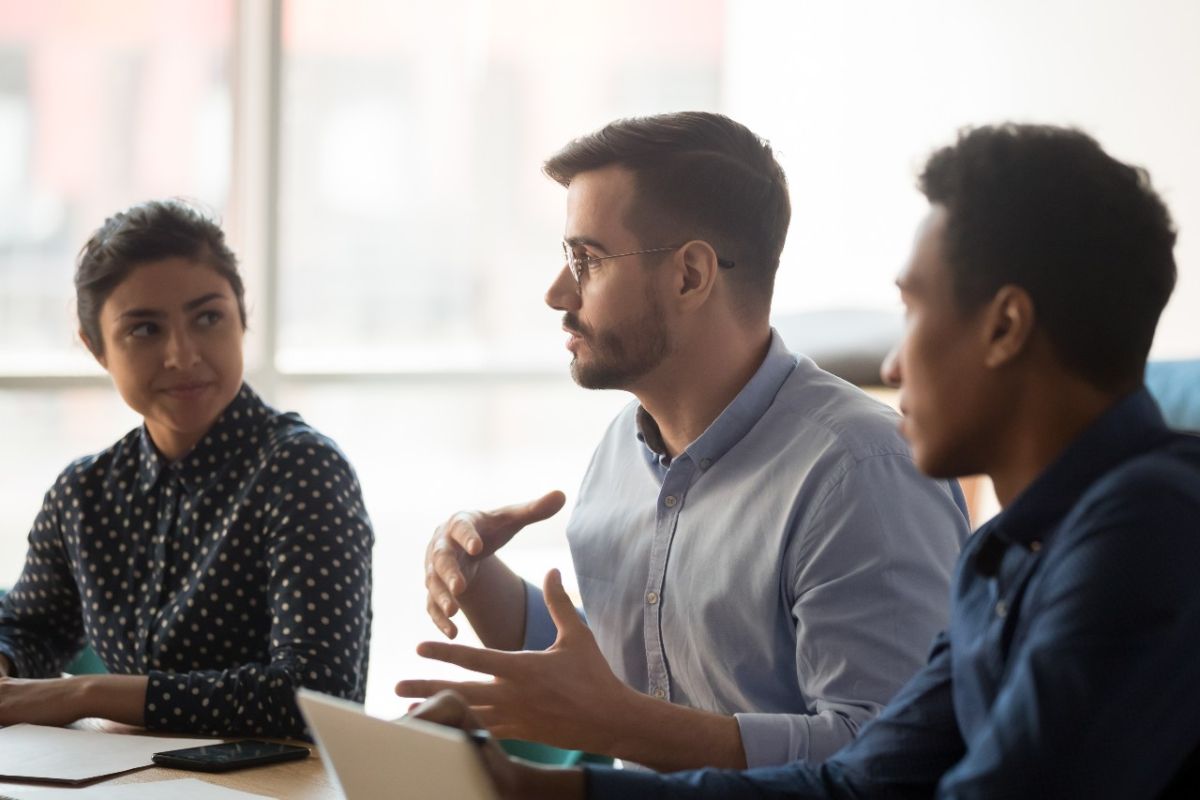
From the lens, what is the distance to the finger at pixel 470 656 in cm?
130

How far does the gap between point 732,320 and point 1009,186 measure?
87 cm

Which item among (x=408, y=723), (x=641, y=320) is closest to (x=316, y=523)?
(x=641, y=320)

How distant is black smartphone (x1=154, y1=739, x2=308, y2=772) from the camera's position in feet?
5.12

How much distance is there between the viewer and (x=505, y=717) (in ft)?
4.50

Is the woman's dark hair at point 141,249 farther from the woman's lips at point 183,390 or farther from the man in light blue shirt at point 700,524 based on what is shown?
the man in light blue shirt at point 700,524

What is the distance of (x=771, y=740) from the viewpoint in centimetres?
152

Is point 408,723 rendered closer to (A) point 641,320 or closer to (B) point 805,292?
(A) point 641,320

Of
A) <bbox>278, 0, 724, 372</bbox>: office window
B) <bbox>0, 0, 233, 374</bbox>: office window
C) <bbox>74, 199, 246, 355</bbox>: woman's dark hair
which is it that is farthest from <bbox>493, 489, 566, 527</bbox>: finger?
<bbox>278, 0, 724, 372</bbox>: office window

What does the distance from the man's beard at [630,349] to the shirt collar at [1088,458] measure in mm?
901

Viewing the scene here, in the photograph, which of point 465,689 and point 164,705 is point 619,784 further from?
point 164,705

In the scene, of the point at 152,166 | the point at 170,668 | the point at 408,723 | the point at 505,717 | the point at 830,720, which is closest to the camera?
the point at 408,723

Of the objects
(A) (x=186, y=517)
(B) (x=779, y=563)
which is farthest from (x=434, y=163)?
(B) (x=779, y=563)

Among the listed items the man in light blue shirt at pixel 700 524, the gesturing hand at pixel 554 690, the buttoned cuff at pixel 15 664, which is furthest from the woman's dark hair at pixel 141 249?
the gesturing hand at pixel 554 690

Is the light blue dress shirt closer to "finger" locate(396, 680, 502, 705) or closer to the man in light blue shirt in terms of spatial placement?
the man in light blue shirt
